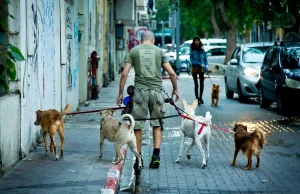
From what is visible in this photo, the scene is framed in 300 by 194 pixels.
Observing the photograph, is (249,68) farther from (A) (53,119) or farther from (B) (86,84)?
(A) (53,119)

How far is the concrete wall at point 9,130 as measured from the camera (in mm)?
9547

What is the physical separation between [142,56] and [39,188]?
263 centimetres

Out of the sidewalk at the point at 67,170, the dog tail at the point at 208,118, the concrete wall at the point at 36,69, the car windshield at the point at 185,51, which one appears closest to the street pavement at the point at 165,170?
the sidewalk at the point at 67,170

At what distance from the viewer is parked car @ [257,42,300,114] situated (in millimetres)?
17828

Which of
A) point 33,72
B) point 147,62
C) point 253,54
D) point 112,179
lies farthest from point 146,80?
point 253,54

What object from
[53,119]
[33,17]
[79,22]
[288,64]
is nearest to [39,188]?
[53,119]

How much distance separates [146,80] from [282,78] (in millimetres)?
8266

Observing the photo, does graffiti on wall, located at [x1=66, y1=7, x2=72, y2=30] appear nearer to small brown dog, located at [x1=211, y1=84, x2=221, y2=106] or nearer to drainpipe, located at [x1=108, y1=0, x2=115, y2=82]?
small brown dog, located at [x1=211, y1=84, x2=221, y2=106]

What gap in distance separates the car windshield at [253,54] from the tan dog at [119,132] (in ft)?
42.8

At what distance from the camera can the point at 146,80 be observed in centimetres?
1069

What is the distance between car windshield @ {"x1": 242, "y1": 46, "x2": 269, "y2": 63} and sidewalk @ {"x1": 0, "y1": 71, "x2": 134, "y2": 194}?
1016 centimetres

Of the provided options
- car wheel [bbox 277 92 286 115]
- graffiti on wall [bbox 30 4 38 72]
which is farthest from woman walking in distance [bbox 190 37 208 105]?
graffiti on wall [bbox 30 4 38 72]

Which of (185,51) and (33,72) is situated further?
(185,51)

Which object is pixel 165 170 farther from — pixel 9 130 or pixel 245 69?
pixel 245 69
